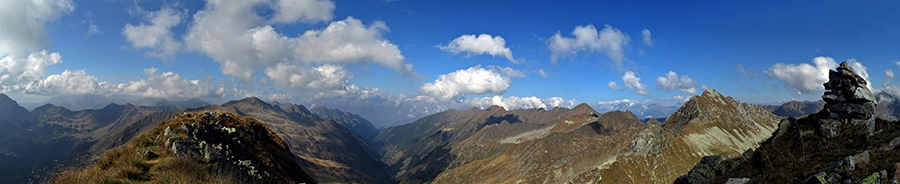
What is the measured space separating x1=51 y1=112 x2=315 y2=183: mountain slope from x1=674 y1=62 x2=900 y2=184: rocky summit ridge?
2430 centimetres

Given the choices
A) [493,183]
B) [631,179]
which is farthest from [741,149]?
[493,183]

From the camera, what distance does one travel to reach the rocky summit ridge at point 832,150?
13.4 meters

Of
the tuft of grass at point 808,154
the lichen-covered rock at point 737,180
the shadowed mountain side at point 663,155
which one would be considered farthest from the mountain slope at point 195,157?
the shadowed mountain side at point 663,155

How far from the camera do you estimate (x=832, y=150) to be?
16469 mm

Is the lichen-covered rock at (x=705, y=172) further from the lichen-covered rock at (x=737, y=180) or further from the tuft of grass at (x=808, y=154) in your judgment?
the lichen-covered rock at (x=737, y=180)

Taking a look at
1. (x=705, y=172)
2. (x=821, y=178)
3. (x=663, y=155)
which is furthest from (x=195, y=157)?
(x=663, y=155)

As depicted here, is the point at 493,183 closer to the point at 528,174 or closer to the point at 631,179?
the point at 528,174

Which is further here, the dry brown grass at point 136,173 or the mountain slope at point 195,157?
the mountain slope at point 195,157

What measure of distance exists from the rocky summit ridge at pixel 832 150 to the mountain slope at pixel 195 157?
79.7 feet

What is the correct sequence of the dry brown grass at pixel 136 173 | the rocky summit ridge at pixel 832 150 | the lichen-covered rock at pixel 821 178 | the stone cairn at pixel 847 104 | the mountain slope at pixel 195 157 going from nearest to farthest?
the dry brown grass at pixel 136 173, the mountain slope at pixel 195 157, the lichen-covered rock at pixel 821 178, the rocky summit ridge at pixel 832 150, the stone cairn at pixel 847 104

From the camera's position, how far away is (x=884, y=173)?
12.4m

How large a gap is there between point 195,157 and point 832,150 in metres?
35.9

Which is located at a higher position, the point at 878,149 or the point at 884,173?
the point at 878,149

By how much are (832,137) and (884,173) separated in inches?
288
